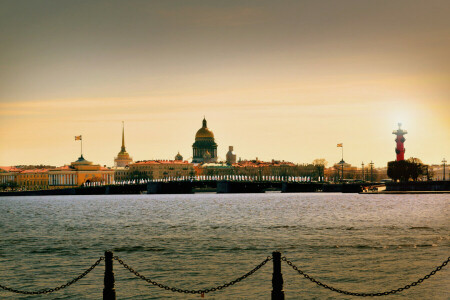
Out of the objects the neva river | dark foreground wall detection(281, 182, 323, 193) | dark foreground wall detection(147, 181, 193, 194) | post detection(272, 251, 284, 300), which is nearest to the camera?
post detection(272, 251, 284, 300)

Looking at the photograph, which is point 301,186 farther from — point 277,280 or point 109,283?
point 109,283

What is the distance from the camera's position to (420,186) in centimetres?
13488

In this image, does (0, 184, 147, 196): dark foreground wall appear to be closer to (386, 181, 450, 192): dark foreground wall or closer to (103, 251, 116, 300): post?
(386, 181, 450, 192): dark foreground wall

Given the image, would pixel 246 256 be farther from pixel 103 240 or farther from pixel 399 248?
pixel 103 240

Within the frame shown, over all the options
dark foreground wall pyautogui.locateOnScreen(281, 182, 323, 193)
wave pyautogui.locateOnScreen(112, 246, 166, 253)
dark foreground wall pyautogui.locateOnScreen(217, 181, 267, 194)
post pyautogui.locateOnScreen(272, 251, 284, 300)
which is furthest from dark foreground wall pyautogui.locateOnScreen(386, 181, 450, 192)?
post pyautogui.locateOnScreen(272, 251, 284, 300)

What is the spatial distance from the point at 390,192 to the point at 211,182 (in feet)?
131

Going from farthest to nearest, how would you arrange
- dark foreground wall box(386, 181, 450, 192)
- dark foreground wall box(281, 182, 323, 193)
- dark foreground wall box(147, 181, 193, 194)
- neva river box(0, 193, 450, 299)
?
dark foreground wall box(147, 181, 193, 194) → dark foreground wall box(281, 182, 323, 193) → dark foreground wall box(386, 181, 450, 192) → neva river box(0, 193, 450, 299)

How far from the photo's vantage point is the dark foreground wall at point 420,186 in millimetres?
130625

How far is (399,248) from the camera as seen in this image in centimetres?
3244

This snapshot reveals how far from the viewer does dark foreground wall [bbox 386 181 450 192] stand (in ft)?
429

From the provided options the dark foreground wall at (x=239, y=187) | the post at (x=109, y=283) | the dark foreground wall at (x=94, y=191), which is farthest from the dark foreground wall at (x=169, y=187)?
the post at (x=109, y=283)

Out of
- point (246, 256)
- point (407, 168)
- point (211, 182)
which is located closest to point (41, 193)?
point (211, 182)

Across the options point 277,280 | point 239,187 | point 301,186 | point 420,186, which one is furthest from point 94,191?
point 277,280

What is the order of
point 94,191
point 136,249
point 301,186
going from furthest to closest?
point 94,191
point 301,186
point 136,249
